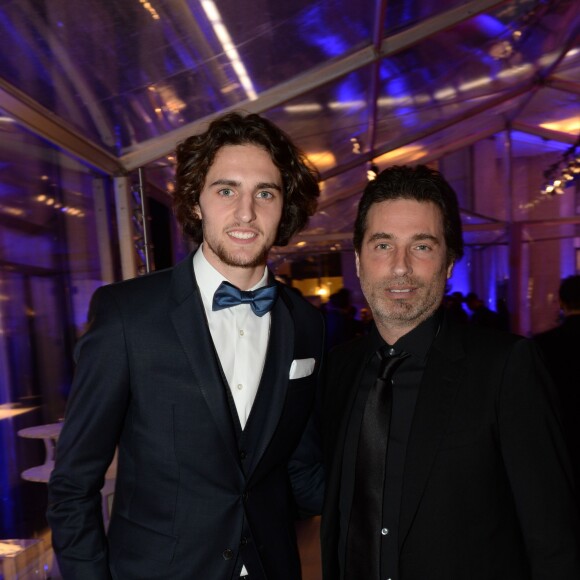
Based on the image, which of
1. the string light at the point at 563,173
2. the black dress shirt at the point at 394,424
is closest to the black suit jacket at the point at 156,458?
the black dress shirt at the point at 394,424

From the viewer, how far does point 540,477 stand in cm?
166

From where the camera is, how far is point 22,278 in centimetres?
347

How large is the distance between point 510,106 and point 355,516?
10.3m

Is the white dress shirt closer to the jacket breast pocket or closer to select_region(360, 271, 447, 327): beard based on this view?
select_region(360, 271, 447, 327): beard

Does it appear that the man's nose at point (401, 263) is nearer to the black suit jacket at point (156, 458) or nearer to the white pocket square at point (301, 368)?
the white pocket square at point (301, 368)

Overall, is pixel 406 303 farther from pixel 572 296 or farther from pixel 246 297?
pixel 572 296

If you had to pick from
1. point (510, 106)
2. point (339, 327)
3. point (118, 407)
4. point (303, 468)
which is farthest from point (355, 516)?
point (510, 106)

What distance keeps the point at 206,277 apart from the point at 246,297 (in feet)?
0.55

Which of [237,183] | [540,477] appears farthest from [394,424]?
[237,183]

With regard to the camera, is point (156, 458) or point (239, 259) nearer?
point (156, 458)

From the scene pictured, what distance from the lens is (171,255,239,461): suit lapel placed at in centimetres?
172

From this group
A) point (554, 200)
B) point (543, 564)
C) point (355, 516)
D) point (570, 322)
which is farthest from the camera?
point (554, 200)

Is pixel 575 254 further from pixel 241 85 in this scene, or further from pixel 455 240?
pixel 455 240

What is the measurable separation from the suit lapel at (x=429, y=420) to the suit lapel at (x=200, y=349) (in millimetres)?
505
